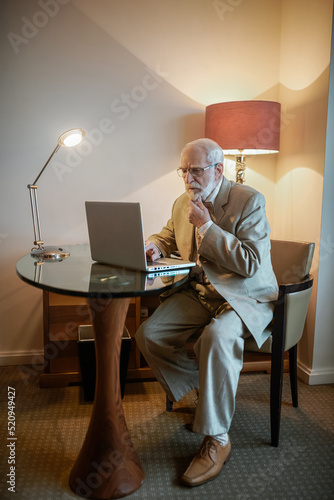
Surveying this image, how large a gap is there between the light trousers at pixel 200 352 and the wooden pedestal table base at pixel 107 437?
1.00 ft

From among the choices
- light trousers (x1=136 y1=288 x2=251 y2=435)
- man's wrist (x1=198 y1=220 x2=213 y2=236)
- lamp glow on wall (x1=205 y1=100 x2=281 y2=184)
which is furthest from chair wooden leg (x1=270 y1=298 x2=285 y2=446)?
lamp glow on wall (x1=205 y1=100 x2=281 y2=184)

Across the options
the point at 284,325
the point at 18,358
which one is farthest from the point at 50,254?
the point at 284,325

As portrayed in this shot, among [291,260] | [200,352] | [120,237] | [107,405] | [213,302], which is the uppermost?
[120,237]

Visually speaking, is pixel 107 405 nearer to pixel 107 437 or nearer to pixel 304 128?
pixel 107 437

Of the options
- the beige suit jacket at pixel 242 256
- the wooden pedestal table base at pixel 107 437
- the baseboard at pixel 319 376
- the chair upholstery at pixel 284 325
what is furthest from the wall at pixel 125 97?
the wooden pedestal table base at pixel 107 437

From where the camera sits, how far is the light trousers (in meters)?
1.83

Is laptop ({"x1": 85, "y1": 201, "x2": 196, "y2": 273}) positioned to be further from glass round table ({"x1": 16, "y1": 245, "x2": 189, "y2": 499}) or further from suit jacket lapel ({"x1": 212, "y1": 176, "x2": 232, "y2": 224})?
suit jacket lapel ({"x1": 212, "y1": 176, "x2": 232, "y2": 224})

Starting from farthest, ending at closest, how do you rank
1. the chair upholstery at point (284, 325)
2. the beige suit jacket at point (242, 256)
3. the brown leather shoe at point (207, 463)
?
the chair upholstery at point (284, 325), the beige suit jacket at point (242, 256), the brown leather shoe at point (207, 463)

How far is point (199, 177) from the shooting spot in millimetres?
2100

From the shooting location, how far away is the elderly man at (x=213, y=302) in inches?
72.6

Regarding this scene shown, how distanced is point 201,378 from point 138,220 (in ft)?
2.22

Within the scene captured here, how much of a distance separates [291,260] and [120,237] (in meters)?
0.98

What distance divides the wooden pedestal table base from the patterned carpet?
0.06m

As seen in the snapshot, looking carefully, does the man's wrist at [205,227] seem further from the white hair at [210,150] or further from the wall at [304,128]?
the wall at [304,128]
